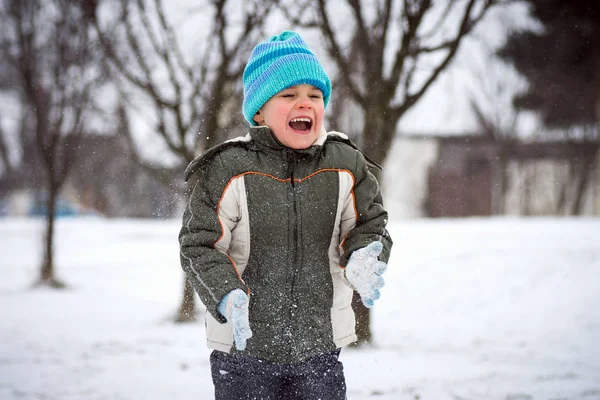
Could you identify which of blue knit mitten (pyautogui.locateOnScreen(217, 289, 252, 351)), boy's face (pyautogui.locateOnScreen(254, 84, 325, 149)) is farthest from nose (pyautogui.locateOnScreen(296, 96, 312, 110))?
blue knit mitten (pyautogui.locateOnScreen(217, 289, 252, 351))

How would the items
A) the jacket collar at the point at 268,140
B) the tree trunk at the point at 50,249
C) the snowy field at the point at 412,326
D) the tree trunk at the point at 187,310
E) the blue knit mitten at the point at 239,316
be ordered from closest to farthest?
the blue knit mitten at the point at 239,316 < the jacket collar at the point at 268,140 < the snowy field at the point at 412,326 < the tree trunk at the point at 187,310 < the tree trunk at the point at 50,249

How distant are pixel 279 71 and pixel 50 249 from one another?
23.9 feet

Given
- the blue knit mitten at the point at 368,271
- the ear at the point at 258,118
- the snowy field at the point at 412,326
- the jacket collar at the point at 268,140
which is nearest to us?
the blue knit mitten at the point at 368,271

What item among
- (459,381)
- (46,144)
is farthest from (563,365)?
(46,144)

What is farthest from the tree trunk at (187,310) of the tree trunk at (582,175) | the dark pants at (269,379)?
the tree trunk at (582,175)

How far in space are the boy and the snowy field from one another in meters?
1.58

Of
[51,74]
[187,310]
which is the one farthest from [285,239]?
[51,74]

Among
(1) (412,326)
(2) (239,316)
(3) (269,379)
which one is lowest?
(1) (412,326)

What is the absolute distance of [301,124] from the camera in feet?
6.11

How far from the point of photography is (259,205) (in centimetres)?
179

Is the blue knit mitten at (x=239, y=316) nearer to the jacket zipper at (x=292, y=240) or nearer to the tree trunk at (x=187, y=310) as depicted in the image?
the jacket zipper at (x=292, y=240)

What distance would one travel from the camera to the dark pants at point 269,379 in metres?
1.78

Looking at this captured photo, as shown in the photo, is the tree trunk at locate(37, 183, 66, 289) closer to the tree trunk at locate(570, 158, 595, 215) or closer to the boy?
the boy

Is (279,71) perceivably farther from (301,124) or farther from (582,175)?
(582,175)
